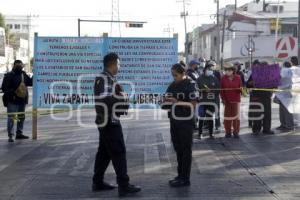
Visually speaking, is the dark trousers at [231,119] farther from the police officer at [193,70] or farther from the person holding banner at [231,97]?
the police officer at [193,70]

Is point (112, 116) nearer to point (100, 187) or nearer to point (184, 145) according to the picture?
point (100, 187)

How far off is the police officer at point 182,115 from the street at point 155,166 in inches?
12.0

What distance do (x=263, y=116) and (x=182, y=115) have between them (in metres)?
6.51

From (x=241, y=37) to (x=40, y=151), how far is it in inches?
2604

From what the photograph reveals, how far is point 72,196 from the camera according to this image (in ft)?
26.8

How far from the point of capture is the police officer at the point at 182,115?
885 cm

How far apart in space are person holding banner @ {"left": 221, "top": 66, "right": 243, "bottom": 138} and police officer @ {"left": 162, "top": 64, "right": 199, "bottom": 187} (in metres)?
5.47

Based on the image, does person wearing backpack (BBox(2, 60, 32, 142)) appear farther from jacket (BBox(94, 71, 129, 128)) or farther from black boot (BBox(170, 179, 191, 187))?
black boot (BBox(170, 179, 191, 187))

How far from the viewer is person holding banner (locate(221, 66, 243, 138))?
47.0 ft

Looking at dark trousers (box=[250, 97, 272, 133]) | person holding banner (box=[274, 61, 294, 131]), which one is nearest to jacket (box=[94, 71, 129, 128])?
dark trousers (box=[250, 97, 272, 133])

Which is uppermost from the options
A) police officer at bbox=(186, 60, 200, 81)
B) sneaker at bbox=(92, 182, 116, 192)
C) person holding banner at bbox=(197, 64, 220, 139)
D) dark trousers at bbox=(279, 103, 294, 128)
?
police officer at bbox=(186, 60, 200, 81)

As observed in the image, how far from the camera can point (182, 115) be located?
889 centimetres

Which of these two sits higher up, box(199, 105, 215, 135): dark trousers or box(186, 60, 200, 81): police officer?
box(186, 60, 200, 81): police officer

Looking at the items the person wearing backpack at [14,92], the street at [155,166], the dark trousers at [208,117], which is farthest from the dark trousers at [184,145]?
the person wearing backpack at [14,92]
